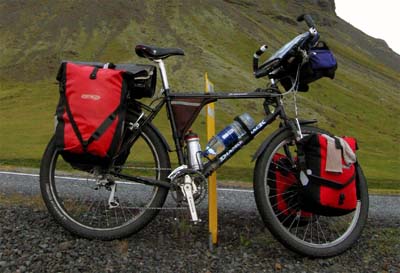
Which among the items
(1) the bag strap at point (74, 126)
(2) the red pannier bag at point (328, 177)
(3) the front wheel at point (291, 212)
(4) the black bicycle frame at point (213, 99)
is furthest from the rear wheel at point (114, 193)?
(2) the red pannier bag at point (328, 177)

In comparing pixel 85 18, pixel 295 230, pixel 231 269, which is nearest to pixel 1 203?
pixel 231 269

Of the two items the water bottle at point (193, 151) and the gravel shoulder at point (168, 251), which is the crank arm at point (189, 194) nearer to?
the water bottle at point (193, 151)

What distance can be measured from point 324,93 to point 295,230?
9024 centimetres

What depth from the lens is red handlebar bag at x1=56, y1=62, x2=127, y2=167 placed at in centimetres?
435

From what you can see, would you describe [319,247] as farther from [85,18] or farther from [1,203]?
[85,18]

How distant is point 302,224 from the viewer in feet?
15.9

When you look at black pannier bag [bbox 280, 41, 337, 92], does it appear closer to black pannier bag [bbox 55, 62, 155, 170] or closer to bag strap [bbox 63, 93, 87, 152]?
black pannier bag [bbox 55, 62, 155, 170]

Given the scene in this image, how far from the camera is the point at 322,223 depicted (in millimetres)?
5219

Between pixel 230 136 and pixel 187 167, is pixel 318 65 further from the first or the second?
pixel 187 167

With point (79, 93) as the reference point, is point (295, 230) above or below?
below

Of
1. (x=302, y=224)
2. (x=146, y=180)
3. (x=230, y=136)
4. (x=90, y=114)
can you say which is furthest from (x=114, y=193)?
(x=302, y=224)

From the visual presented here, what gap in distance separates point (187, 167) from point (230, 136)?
1.87 ft

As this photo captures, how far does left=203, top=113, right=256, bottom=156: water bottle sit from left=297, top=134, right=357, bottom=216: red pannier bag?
25.2 inches

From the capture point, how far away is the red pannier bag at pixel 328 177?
174 inches
